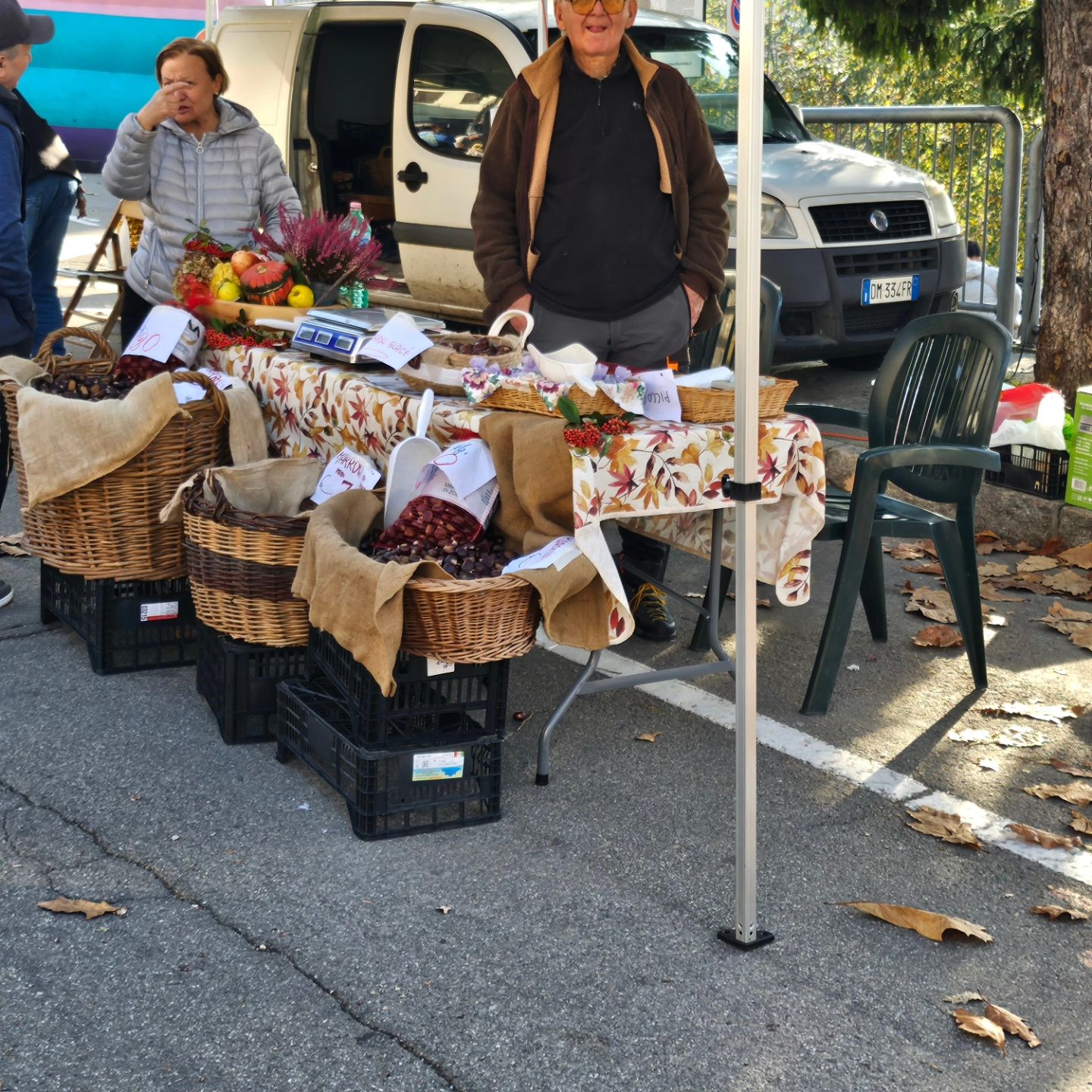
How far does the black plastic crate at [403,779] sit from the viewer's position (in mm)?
3648

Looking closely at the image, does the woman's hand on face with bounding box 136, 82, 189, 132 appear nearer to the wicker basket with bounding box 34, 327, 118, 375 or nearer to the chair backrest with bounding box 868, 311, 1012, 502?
the wicker basket with bounding box 34, 327, 118, 375

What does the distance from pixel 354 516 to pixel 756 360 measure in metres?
1.40

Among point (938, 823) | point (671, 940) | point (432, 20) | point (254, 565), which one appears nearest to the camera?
point (671, 940)

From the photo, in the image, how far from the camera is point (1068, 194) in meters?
6.86

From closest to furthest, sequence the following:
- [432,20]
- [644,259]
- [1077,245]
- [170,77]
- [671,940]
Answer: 1. [671,940]
2. [644,259]
3. [170,77]
4. [1077,245]
5. [432,20]

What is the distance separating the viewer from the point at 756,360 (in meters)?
2.97

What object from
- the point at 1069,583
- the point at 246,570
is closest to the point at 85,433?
the point at 246,570

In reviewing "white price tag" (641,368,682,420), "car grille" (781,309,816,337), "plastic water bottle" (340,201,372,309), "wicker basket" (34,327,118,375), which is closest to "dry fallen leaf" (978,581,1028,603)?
"white price tag" (641,368,682,420)

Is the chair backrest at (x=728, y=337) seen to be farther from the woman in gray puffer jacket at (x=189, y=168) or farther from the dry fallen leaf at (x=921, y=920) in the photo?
the dry fallen leaf at (x=921, y=920)

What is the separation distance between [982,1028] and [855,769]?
128cm

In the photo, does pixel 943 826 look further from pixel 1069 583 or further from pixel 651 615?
pixel 1069 583

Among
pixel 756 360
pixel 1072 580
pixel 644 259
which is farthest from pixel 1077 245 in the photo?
pixel 756 360

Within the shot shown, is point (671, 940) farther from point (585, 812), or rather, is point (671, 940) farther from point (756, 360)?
point (756, 360)

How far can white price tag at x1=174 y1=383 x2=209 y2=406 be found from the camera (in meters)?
4.72
